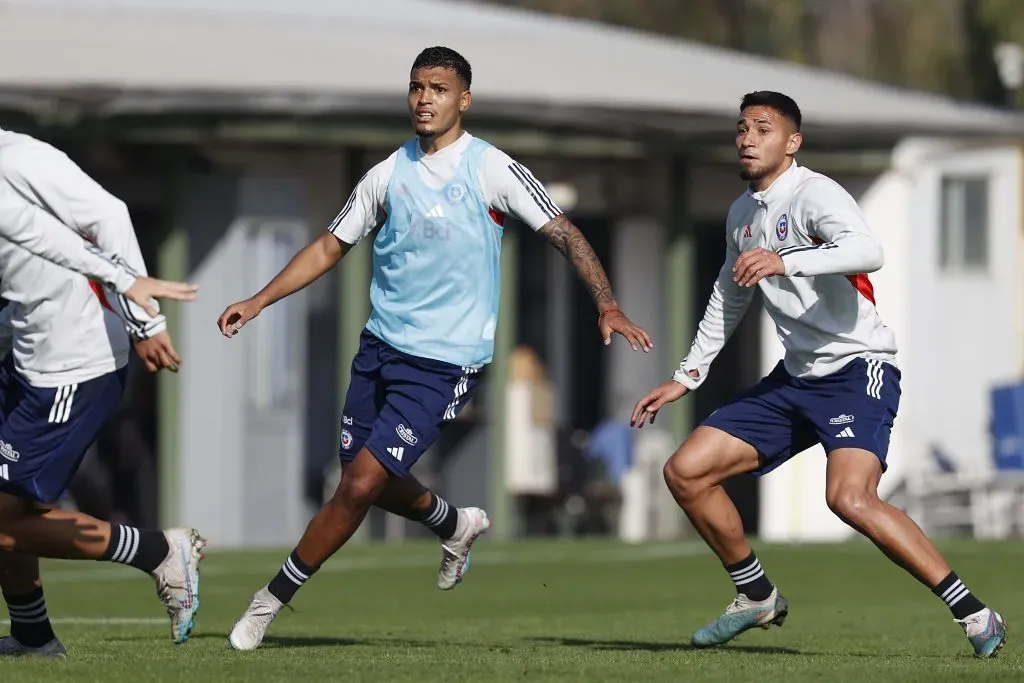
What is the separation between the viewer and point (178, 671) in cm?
820

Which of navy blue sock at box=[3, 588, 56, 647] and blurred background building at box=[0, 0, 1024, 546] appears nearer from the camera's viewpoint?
navy blue sock at box=[3, 588, 56, 647]

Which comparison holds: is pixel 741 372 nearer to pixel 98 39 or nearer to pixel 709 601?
pixel 98 39

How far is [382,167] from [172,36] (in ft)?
44.4

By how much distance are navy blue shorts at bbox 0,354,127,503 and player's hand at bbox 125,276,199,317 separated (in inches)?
20.8

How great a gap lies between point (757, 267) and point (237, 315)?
2028 mm

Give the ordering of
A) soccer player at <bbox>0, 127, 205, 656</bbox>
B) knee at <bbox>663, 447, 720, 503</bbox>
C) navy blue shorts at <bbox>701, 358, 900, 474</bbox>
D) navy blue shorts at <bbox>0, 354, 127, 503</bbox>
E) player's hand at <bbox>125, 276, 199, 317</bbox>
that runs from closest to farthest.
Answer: player's hand at <bbox>125, 276, 199, 317</bbox> < soccer player at <bbox>0, 127, 205, 656</bbox> < navy blue shorts at <bbox>0, 354, 127, 503</bbox> < navy blue shorts at <bbox>701, 358, 900, 474</bbox> < knee at <bbox>663, 447, 720, 503</bbox>

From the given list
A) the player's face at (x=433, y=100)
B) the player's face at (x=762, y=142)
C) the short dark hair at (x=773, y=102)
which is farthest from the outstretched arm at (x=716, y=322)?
the player's face at (x=433, y=100)

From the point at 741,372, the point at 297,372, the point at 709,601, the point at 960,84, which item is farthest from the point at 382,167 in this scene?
the point at 960,84

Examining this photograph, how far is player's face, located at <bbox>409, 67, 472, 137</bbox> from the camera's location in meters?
9.24

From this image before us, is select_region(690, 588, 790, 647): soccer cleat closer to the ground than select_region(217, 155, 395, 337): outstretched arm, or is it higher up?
closer to the ground

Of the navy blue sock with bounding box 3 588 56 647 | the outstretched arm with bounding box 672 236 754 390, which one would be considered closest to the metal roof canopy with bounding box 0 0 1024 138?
the outstretched arm with bounding box 672 236 754 390

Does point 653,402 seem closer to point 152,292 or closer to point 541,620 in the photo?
point 152,292

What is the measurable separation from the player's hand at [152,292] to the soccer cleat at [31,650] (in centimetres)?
154

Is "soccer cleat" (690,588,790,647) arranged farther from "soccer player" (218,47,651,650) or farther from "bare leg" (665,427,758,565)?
"soccer player" (218,47,651,650)
